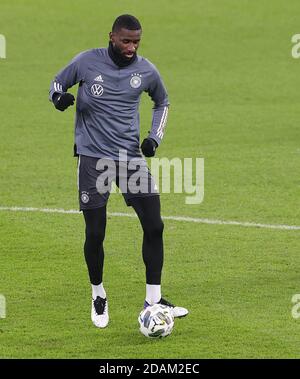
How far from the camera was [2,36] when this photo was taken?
3244 centimetres

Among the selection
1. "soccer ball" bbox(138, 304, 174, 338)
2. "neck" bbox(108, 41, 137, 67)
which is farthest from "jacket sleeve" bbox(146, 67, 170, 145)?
"soccer ball" bbox(138, 304, 174, 338)

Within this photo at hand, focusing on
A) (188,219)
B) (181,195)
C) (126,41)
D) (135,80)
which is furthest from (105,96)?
(181,195)

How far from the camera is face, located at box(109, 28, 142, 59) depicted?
36.7 ft

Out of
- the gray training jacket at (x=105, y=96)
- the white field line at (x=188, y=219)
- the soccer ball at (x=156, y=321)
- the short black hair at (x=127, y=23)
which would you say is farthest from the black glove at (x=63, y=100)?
the white field line at (x=188, y=219)

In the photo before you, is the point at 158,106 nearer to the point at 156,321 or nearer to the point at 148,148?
the point at 148,148

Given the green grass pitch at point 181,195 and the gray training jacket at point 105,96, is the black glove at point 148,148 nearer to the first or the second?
the gray training jacket at point 105,96

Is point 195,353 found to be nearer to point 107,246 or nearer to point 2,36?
point 107,246

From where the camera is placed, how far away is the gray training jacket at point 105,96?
37.4 ft

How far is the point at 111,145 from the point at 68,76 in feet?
2.52

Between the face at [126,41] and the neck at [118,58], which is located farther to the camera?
the neck at [118,58]

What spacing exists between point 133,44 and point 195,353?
2.91 meters
